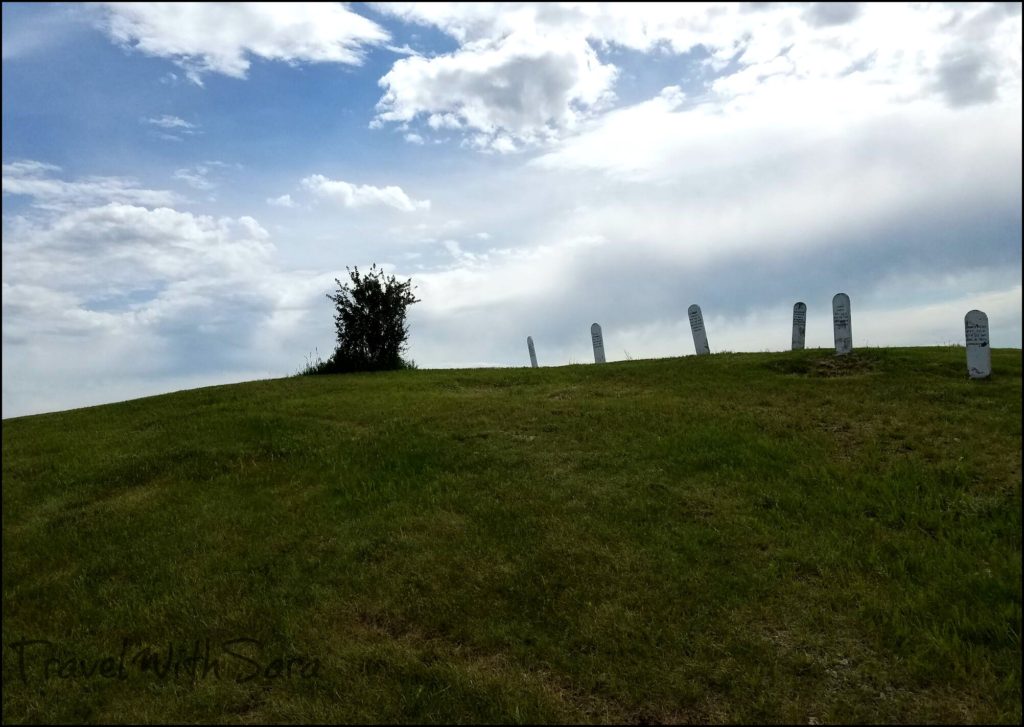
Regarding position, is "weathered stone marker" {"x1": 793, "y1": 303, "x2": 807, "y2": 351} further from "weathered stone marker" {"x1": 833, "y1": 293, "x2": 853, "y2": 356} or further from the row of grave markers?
"weathered stone marker" {"x1": 833, "y1": 293, "x2": 853, "y2": 356}

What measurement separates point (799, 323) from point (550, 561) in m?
15.4

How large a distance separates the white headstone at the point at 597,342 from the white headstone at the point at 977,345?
11.8 metres

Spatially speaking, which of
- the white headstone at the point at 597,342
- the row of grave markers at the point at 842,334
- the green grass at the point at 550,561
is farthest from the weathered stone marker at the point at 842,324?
the white headstone at the point at 597,342

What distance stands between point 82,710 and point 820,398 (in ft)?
44.2

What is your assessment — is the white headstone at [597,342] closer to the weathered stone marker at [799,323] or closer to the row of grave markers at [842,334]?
the row of grave markers at [842,334]

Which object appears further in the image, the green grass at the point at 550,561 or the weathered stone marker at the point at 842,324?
the weathered stone marker at the point at 842,324

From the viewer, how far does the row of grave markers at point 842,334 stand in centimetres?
1512

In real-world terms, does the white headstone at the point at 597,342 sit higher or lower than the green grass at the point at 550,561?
higher

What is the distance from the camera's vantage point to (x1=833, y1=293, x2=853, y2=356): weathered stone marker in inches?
715

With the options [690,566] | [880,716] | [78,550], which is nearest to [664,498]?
[690,566]

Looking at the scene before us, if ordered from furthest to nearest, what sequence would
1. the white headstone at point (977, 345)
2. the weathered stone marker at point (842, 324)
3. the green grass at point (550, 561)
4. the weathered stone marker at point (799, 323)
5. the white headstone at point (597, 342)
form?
the white headstone at point (597, 342), the weathered stone marker at point (799, 323), the weathered stone marker at point (842, 324), the white headstone at point (977, 345), the green grass at point (550, 561)

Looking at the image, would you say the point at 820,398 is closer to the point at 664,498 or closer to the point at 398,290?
the point at 664,498

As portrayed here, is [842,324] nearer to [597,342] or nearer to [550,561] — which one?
[597,342]

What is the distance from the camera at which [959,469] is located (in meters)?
10.4
